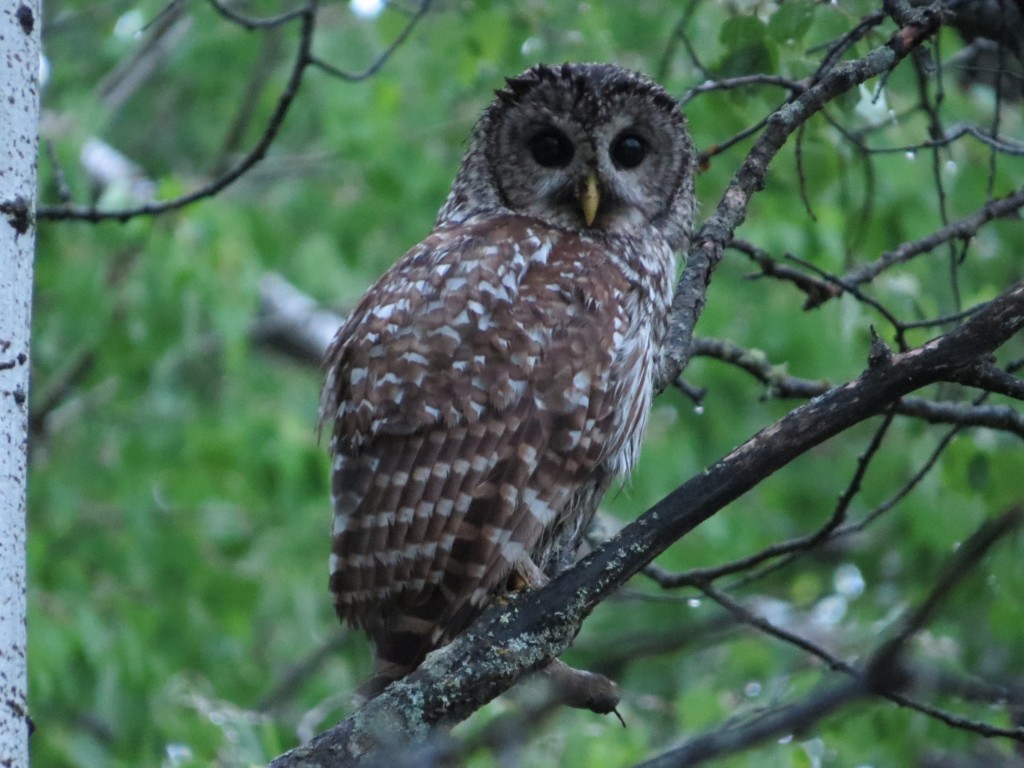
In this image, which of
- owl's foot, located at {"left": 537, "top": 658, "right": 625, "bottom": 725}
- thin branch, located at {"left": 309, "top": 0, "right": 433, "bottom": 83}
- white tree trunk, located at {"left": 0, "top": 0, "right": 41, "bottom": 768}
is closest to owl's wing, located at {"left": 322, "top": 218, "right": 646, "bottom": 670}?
owl's foot, located at {"left": 537, "top": 658, "right": 625, "bottom": 725}

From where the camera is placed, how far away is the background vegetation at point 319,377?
452 centimetres

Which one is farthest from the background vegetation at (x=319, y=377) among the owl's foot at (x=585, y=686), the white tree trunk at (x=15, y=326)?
the white tree trunk at (x=15, y=326)

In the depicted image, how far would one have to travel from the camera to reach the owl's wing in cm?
317

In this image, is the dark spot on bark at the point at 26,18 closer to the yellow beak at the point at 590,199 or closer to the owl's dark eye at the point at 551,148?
the yellow beak at the point at 590,199

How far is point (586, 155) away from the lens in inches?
152

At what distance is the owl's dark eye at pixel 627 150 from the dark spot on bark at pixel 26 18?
1.96m

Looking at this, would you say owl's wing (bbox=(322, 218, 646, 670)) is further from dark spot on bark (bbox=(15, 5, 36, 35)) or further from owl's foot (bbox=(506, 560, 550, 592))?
dark spot on bark (bbox=(15, 5, 36, 35))

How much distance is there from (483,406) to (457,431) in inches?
3.5

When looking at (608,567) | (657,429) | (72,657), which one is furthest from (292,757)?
(657,429)

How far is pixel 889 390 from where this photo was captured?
240 centimetres

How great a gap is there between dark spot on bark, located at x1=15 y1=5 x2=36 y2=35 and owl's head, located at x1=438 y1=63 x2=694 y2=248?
69.1 inches

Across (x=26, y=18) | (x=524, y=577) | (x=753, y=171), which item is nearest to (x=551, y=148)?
(x=753, y=171)

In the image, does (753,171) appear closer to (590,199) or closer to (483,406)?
(590,199)

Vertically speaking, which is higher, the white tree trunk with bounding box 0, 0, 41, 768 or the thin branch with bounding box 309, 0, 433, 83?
the thin branch with bounding box 309, 0, 433, 83
